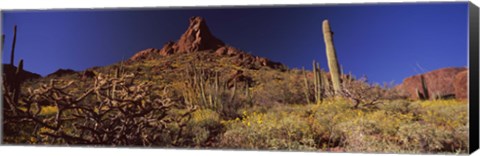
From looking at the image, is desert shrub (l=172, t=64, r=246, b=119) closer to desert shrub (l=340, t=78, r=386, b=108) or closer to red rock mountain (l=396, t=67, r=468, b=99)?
desert shrub (l=340, t=78, r=386, b=108)

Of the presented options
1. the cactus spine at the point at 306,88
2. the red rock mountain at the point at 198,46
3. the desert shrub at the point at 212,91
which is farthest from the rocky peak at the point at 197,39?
the cactus spine at the point at 306,88

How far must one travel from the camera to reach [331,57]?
15.0 m

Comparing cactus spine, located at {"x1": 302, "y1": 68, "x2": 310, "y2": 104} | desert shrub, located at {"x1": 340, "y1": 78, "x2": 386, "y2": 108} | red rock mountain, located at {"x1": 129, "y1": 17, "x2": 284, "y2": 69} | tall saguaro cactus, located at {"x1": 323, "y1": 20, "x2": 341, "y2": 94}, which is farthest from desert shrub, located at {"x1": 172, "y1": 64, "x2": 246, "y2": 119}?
desert shrub, located at {"x1": 340, "y1": 78, "x2": 386, "y2": 108}

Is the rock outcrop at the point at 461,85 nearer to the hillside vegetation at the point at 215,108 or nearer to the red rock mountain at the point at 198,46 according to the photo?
the hillside vegetation at the point at 215,108

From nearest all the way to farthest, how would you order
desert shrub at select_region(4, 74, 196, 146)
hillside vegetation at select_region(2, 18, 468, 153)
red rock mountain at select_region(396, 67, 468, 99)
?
red rock mountain at select_region(396, 67, 468, 99) < hillside vegetation at select_region(2, 18, 468, 153) < desert shrub at select_region(4, 74, 196, 146)

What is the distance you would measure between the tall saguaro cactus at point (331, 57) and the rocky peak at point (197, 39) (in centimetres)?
164

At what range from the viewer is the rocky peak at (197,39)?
15.6 m

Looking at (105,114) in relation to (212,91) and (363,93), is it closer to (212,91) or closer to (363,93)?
(212,91)

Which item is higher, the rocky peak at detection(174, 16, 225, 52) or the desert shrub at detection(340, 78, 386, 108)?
the rocky peak at detection(174, 16, 225, 52)

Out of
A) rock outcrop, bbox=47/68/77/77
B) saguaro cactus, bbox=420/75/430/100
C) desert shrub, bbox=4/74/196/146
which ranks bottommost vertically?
desert shrub, bbox=4/74/196/146

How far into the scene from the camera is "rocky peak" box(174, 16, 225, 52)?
15609 mm

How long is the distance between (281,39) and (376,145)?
2.16 metres

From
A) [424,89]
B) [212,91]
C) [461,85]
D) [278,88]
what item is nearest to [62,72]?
[212,91]

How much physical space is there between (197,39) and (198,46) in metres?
0.11
